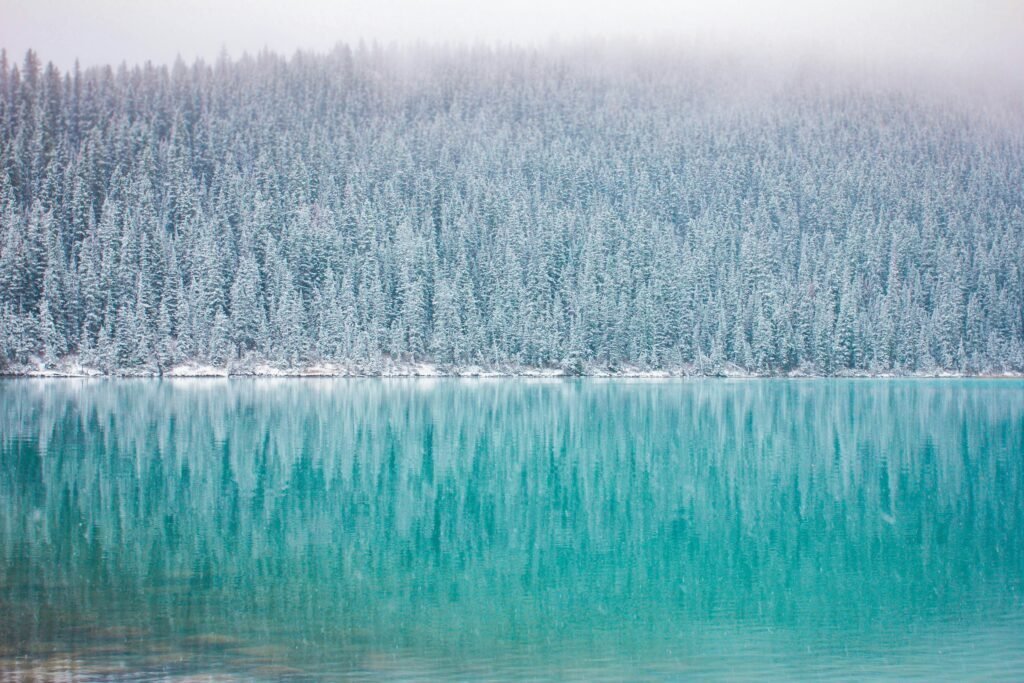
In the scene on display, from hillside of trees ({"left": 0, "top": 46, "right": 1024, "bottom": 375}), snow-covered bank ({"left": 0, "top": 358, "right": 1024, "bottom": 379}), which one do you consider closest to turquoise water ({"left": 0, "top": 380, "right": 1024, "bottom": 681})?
snow-covered bank ({"left": 0, "top": 358, "right": 1024, "bottom": 379})

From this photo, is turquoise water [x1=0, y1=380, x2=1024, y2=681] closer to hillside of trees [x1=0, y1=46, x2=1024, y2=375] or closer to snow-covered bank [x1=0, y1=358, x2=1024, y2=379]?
snow-covered bank [x1=0, y1=358, x2=1024, y2=379]

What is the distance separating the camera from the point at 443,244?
139 m

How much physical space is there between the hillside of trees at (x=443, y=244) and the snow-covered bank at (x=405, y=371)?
77 cm

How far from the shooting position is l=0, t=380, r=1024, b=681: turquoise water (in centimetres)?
1667

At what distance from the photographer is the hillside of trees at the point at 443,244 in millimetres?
109688

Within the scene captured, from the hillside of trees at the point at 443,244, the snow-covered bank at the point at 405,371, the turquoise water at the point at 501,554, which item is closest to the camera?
the turquoise water at the point at 501,554

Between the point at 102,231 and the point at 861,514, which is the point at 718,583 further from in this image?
the point at 102,231

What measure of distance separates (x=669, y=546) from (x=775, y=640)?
7.04 meters

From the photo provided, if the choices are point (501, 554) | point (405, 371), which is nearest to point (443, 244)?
point (405, 371)

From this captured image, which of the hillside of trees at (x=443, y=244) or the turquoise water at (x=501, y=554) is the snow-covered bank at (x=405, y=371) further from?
the turquoise water at (x=501, y=554)

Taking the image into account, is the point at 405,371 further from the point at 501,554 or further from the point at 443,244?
the point at 501,554

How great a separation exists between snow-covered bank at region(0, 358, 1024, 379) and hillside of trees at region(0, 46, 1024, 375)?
0.77 metres

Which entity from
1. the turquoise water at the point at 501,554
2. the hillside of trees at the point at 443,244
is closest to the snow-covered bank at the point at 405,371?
the hillside of trees at the point at 443,244

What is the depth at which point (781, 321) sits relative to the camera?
126500mm
